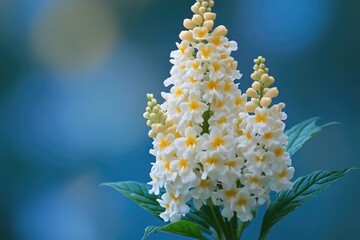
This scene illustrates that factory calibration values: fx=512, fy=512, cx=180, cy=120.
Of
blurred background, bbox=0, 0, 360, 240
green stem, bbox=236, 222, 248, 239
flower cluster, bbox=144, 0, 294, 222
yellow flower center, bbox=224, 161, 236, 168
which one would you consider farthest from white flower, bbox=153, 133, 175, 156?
blurred background, bbox=0, 0, 360, 240

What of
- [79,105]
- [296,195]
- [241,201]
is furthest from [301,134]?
[79,105]

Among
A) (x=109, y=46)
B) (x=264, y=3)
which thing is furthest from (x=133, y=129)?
(x=264, y=3)

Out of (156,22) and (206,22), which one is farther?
(156,22)

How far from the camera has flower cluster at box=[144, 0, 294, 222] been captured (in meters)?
0.88

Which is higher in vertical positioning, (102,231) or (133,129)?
(133,129)

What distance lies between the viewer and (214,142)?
878 mm

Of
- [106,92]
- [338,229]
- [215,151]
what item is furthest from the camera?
[106,92]

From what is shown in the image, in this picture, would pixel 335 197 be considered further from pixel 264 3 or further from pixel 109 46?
pixel 109 46

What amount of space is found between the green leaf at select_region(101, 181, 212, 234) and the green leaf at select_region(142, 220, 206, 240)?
5 cm

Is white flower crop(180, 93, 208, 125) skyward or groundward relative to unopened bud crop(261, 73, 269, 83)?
groundward

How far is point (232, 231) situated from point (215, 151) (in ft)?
0.62

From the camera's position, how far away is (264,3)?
159cm

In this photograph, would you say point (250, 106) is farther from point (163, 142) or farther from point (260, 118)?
point (163, 142)

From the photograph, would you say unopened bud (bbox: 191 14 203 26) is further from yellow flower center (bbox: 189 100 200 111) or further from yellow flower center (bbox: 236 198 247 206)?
yellow flower center (bbox: 236 198 247 206)
